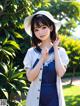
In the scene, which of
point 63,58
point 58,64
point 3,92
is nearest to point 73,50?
point 3,92

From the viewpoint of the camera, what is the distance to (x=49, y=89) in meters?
2.93

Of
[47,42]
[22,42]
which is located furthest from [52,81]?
[22,42]

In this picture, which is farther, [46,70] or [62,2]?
[62,2]

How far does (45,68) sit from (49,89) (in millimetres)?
178

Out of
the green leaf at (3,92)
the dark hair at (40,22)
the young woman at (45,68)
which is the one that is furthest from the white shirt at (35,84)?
the green leaf at (3,92)

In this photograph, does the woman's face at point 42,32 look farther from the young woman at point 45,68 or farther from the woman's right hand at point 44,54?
the woman's right hand at point 44,54

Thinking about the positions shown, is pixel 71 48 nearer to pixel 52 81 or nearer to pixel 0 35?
pixel 0 35

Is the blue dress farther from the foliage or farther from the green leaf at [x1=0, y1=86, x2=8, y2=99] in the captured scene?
the foliage

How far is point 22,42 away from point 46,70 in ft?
22.6

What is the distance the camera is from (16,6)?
7.52 meters

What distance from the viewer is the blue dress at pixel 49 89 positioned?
2.93m

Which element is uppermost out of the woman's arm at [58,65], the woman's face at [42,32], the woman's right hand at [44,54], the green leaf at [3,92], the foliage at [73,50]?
the foliage at [73,50]

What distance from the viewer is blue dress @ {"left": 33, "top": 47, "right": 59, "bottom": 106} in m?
2.93

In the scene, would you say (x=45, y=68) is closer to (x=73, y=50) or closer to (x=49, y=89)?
(x=49, y=89)
